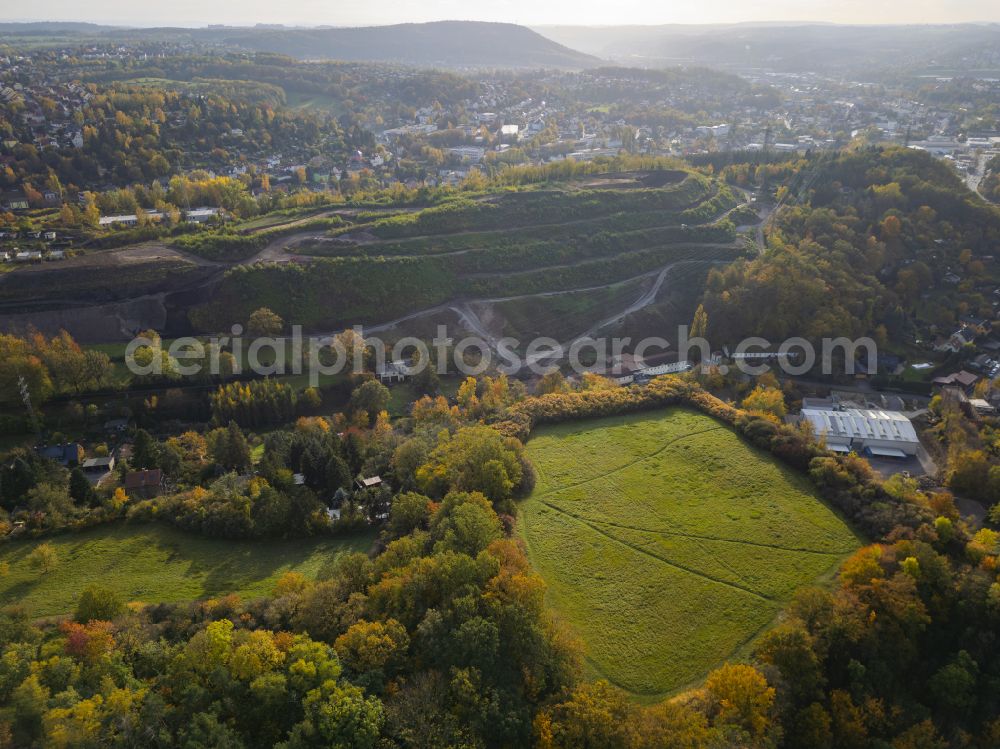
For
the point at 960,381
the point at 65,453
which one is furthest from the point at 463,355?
the point at 960,381

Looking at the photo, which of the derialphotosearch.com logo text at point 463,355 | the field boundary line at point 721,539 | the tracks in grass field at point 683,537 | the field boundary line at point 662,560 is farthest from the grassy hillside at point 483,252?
the field boundary line at point 721,539

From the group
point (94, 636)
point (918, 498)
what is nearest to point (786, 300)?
point (918, 498)

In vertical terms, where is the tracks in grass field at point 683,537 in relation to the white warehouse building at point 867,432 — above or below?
above

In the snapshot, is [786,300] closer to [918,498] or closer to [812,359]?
[812,359]

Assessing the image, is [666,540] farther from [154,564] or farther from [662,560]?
[154,564]

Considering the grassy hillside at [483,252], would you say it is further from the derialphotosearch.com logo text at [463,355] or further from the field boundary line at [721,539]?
the field boundary line at [721,539]

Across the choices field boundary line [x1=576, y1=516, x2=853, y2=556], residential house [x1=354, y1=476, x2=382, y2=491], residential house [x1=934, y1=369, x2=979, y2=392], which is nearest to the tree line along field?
field boundary line [x1=576, y1=516, x2=853, y2=556]

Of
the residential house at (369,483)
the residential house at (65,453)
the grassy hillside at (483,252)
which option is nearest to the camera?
the residential house at (369,483)
